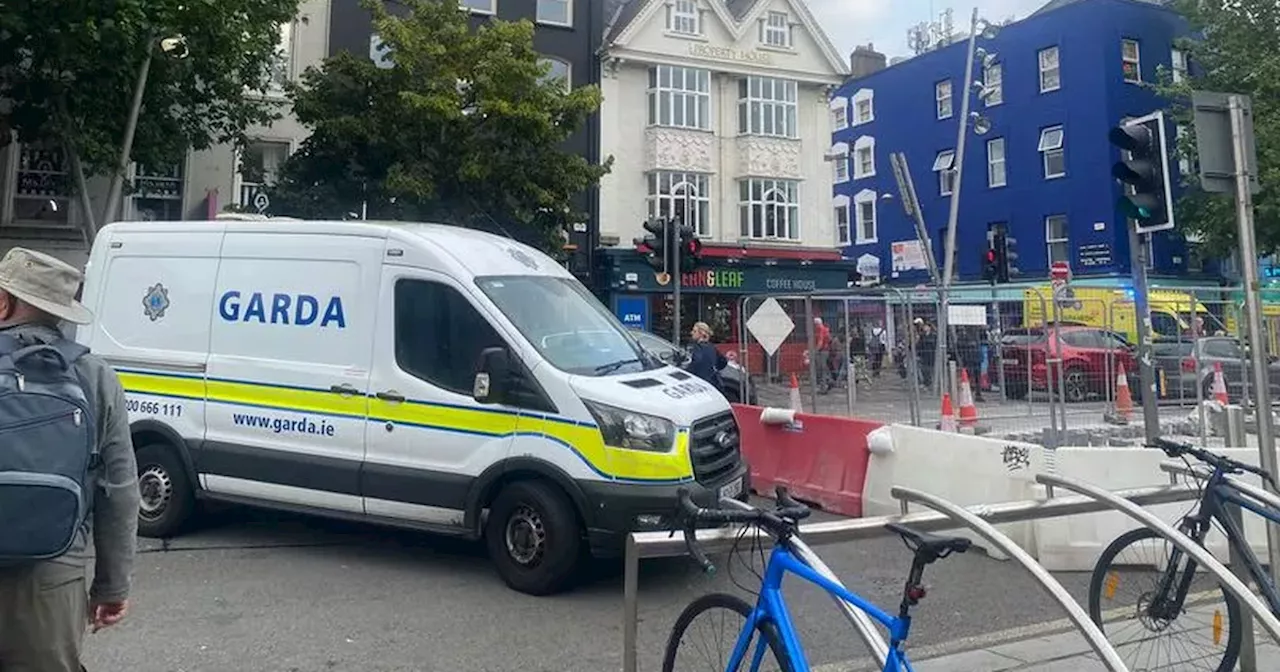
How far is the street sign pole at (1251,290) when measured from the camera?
4.95 meters

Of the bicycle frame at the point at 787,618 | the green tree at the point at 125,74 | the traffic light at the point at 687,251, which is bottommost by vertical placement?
the bicycle frame at the point at 787,618

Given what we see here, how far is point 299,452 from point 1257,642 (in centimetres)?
619

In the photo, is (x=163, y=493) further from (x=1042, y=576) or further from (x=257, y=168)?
(x=257, y=168)

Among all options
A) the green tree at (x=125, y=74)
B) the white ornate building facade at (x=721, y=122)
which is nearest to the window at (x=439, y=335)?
the green tree at (x=125, y=74)

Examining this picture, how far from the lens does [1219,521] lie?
173 inches

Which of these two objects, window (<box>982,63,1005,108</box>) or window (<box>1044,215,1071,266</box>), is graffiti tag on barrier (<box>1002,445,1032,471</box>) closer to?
window (<box>1044,215,1071,266</box>)

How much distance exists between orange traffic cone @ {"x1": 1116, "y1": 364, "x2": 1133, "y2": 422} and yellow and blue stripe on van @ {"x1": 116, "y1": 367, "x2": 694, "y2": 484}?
23.5ft

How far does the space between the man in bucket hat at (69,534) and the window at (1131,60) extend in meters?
36.8

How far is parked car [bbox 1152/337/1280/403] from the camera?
1092cm

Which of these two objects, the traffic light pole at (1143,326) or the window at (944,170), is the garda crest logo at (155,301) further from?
the window at (944,170)

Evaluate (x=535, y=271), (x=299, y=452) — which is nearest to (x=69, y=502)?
(x=299, y=452)

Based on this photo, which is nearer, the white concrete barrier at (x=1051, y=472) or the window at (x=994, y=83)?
the white concrete barrier at (x=1051, y=472)

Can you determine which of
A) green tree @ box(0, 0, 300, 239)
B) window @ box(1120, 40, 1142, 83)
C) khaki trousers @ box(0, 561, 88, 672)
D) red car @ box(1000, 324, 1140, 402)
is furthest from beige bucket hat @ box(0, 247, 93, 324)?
window @ box(1120, 40, 1142, 83)

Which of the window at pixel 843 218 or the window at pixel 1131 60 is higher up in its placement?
the window at pixel 1131 60
